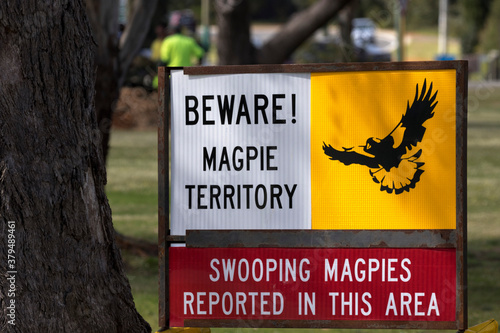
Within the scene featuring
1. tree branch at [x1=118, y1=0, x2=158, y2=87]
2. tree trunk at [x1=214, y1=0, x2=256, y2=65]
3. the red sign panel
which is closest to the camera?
the red sign panel

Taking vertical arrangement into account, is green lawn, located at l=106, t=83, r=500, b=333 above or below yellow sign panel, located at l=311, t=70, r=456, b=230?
below

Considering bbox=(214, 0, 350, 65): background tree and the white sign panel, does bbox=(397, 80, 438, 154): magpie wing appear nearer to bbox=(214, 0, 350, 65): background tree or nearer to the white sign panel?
the white sign panel

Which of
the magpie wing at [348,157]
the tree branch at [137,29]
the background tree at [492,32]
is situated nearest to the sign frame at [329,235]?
the magpie wing at [348,157]

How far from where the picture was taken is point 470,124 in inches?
986

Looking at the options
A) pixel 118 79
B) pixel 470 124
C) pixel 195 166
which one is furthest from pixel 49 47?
pixel 470 124

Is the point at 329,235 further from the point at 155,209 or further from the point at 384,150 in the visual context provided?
the point at 155,209

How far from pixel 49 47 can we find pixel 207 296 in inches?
50.1

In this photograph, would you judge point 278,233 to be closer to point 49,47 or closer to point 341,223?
point 341,223

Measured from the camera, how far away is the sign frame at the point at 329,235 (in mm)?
3887

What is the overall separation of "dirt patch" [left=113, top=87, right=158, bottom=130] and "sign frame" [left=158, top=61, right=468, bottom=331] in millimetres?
19094

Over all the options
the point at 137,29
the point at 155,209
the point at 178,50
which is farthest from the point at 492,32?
the point at 137,29

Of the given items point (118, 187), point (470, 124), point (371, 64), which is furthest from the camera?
point (470, 124)

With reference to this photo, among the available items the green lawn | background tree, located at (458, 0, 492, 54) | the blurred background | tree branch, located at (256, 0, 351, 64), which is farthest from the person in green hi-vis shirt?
background tree, located at (458, 0, 492, 54)

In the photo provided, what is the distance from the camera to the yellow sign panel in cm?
389
